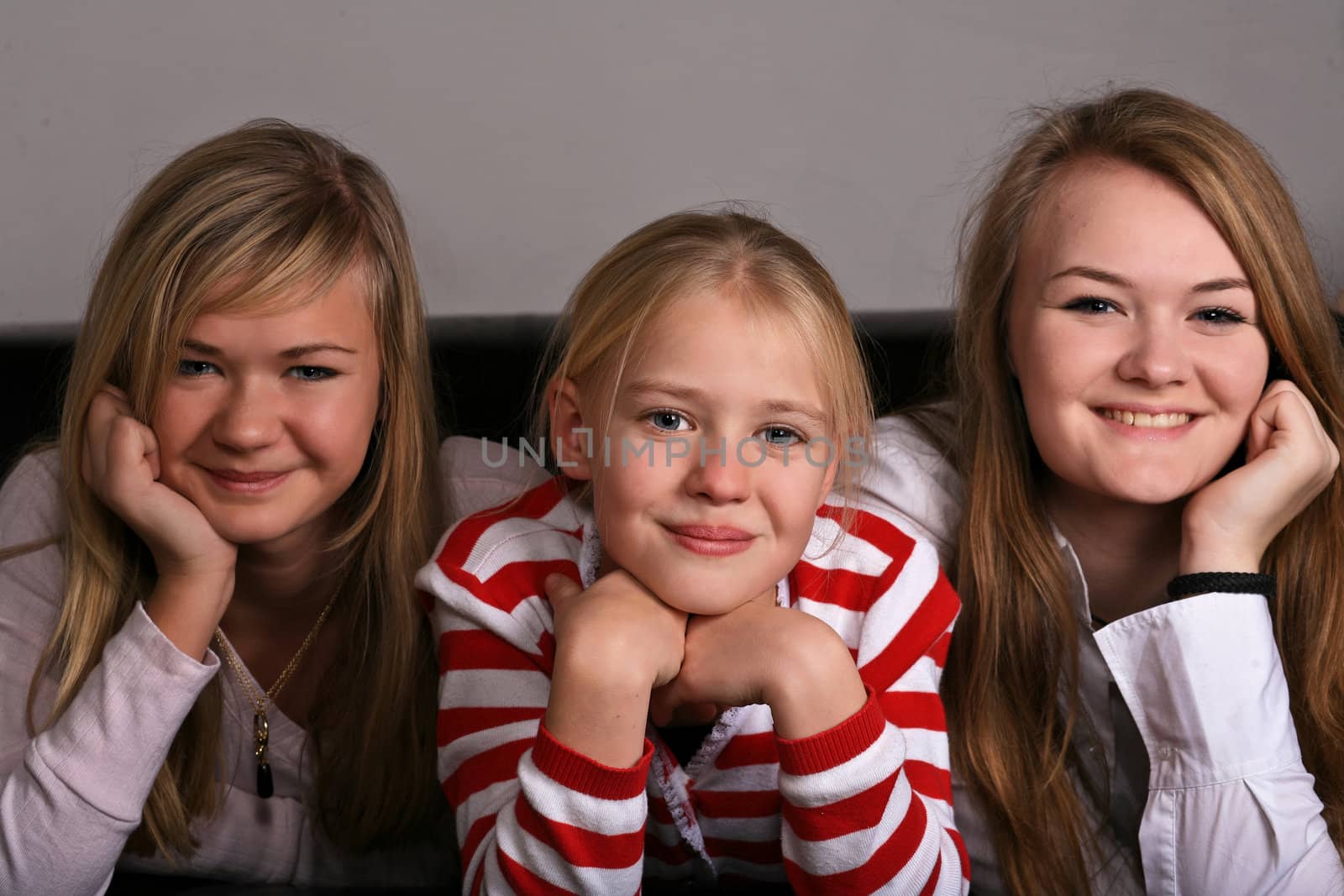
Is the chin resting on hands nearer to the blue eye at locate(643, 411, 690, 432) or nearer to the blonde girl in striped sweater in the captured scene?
the blonde girl in striped sweater

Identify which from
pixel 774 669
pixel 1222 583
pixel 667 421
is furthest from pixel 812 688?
pixel 1222 583

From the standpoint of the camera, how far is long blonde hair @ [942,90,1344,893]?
1.43 metres

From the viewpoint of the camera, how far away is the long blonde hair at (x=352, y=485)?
141 centimetres

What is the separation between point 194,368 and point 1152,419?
91 centimetres

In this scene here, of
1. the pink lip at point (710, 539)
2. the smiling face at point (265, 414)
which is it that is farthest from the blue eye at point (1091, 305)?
the smiling face at point (265, 414)

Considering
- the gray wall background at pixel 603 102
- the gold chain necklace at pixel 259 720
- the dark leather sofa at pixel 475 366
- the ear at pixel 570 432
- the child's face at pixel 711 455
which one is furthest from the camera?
the gray wall background at pixel 603 102

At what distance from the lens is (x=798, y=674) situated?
117 centimetres

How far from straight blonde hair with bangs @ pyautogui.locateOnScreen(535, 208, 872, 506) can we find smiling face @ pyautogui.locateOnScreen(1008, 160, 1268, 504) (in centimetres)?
21

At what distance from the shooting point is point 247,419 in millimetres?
1376

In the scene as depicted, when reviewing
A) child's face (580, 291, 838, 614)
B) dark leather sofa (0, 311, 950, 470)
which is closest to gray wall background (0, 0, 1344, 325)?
dark leather sofa (0, 311, 950, 470)

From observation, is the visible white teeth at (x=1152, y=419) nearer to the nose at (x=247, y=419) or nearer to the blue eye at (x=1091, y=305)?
the blue eye at (x=1091, y=305)

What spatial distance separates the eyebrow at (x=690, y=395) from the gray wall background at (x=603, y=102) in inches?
37.2

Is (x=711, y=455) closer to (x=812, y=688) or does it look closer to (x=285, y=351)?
(x=812, y=688)

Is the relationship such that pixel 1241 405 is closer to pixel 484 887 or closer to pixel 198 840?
pixel 484 887
